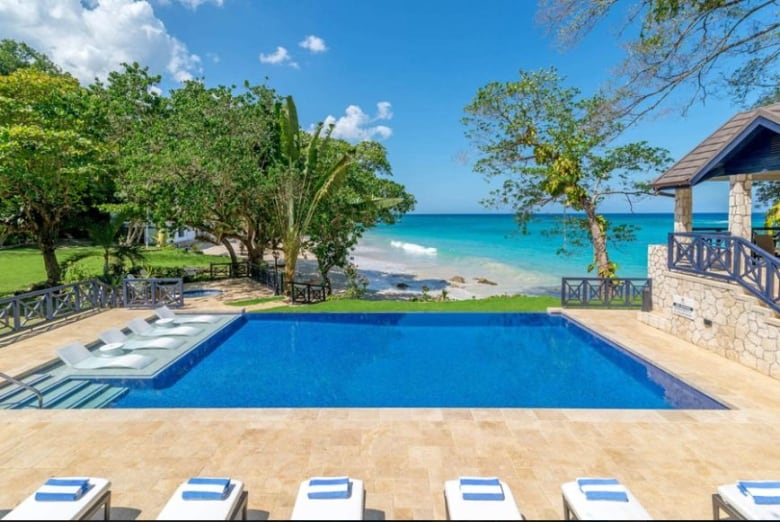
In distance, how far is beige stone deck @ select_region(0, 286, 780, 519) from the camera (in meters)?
4.74

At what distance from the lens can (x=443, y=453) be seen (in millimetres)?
5633

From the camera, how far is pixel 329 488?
3809mm

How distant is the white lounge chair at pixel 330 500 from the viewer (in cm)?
352

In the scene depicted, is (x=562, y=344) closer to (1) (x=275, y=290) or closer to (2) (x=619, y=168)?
(2) (x=619, y=168)

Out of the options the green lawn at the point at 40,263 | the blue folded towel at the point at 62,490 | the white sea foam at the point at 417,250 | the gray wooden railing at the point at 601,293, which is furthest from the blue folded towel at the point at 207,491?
the white sea foam at the point at 417,250

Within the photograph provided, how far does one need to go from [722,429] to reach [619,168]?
1429cm

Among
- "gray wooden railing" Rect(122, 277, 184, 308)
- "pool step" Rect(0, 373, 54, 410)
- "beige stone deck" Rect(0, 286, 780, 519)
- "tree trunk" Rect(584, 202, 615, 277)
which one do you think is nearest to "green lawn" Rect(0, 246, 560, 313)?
"gray wooden railing" Rect(122, 277, 184, 308)

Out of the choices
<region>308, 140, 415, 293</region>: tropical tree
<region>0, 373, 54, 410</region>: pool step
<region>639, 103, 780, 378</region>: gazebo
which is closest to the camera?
<region>0, 373, 54, 410</region>: pool step

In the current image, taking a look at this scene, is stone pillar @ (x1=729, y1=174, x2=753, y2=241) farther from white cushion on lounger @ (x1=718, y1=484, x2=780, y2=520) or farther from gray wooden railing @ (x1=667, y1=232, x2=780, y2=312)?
white cushion on lounger @ (x1=718, y1=484, x2=780, y2=520)

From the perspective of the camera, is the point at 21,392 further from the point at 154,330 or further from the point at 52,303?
the point at 52,303

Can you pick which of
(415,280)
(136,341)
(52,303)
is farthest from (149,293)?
(415,280)

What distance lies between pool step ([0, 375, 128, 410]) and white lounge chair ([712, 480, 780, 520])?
9552 mm

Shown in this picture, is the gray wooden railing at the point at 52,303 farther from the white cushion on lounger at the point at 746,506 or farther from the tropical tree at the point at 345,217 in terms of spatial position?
the white cushion on lounger at the point at 746,506

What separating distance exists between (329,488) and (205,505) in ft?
3.51
